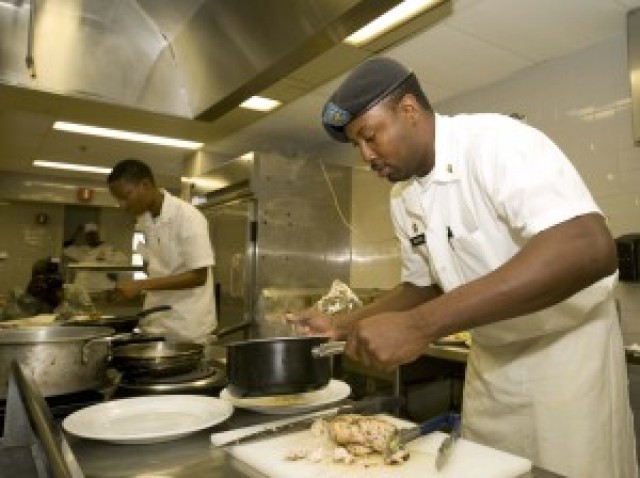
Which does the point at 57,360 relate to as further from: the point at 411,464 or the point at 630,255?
the point at 630,255

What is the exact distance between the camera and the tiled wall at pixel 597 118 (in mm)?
2189

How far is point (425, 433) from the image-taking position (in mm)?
751

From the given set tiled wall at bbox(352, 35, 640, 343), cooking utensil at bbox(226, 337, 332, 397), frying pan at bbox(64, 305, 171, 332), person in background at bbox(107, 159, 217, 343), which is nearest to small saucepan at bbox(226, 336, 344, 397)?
cooking utensil at bbox(226, 337, 332, 397)

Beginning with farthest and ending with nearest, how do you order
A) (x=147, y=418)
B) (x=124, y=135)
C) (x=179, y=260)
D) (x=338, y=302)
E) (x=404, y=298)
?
(x=124, y=135) < (x=338, y=302) < (x=179, y=260) < (x=404, y=298) < (x=147, y=418)

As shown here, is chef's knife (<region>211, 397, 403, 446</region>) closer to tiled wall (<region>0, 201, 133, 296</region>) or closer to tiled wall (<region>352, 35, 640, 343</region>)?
tiled wall (<region>352, 35, 640, 343</region>)

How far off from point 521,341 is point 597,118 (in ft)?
5.62

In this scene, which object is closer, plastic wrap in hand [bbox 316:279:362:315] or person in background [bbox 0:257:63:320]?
plastic wrap in hand [bbox 316:279:362:315]

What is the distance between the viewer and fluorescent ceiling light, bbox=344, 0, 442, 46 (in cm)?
166

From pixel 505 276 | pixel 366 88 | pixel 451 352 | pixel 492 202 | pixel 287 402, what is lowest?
pixel 451 352

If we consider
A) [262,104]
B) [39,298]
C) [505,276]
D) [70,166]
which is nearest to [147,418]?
[505,276]

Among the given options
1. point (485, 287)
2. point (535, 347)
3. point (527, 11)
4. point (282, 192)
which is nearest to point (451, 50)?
point (527, 11)

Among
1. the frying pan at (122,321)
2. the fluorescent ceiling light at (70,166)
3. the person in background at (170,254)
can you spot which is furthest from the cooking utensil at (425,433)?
the fluorescent ceiling light at (70,166)

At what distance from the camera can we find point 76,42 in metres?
1.53

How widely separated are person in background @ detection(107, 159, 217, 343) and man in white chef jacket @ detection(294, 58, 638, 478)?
141 cm
